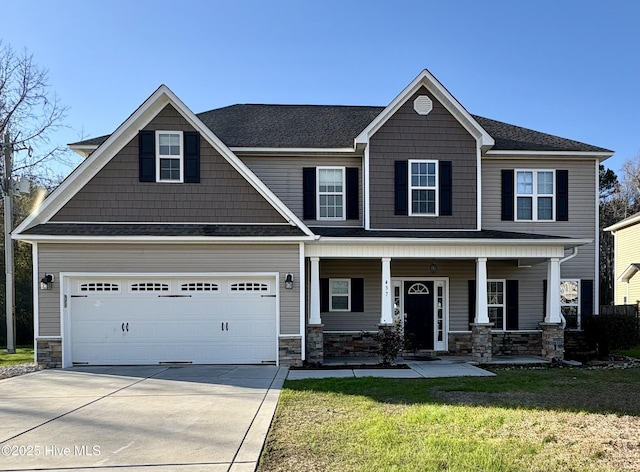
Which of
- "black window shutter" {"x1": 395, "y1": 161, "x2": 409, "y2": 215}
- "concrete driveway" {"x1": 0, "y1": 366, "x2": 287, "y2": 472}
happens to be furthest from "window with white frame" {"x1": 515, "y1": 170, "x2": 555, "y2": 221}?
"concrete driveway" {"x1": 0, "y1": 366, "x2": 287, "y2": 472}

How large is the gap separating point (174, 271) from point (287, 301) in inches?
115

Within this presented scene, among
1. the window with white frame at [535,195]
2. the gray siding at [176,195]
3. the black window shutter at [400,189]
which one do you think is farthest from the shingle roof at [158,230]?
the window with white frame at [535,195]

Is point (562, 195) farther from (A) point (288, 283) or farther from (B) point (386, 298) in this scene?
(A) point (288, 283)

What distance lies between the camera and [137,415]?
7.15 meters

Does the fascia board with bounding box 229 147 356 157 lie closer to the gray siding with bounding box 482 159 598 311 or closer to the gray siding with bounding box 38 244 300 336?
the gray siding with bounding box 38 244 300 336

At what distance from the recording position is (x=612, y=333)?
13.4 meters

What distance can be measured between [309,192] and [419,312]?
4.99 metres

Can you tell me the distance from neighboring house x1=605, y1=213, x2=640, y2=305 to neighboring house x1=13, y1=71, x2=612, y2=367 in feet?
37.7

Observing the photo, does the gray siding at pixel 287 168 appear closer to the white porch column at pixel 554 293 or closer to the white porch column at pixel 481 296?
the white porch column at pixel 481 296

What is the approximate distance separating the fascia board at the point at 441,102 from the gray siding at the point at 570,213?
135 centimetres

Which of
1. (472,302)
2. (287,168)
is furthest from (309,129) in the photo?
(472,302)

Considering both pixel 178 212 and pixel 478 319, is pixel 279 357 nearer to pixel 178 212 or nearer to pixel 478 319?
pixel 178 212

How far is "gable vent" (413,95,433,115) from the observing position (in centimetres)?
1375

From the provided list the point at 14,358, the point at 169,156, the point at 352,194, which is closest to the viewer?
the point at 169,156
